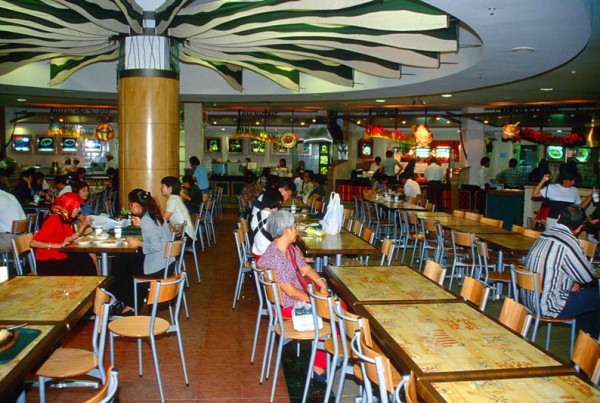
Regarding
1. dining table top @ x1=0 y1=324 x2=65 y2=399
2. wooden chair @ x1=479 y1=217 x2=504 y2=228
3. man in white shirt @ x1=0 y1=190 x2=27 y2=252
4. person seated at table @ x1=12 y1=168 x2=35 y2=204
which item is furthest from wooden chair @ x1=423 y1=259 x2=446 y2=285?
person seated at table @ x1=12 y1=168 x2=35 y2=204

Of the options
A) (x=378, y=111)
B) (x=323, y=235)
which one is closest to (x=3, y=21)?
(x=323, y=235)

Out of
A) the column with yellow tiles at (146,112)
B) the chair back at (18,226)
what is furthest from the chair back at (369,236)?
the chair back at (18,226)

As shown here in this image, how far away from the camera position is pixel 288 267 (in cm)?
414

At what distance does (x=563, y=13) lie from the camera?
492 cm

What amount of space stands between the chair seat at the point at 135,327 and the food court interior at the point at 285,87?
475mm

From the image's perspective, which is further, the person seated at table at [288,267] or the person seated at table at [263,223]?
the person seated at table at [263,223]

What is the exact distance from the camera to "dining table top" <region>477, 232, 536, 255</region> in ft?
17.2

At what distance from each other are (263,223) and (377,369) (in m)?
3.53

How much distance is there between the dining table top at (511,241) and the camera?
5257 mm

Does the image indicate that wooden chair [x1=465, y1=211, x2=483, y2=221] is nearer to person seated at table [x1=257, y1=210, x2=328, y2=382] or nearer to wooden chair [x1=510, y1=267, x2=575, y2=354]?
wooden chair [x1=510, y1=267, x2=575, y2=354]

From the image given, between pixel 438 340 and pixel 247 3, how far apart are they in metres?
4.67

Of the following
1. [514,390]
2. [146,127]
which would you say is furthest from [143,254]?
[514,390]

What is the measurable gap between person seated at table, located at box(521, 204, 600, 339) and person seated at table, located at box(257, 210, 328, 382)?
176 cm

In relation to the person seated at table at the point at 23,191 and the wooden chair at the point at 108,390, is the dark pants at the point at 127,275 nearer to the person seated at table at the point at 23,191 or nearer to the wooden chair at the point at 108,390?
the wooden chair at the point at 108,390
